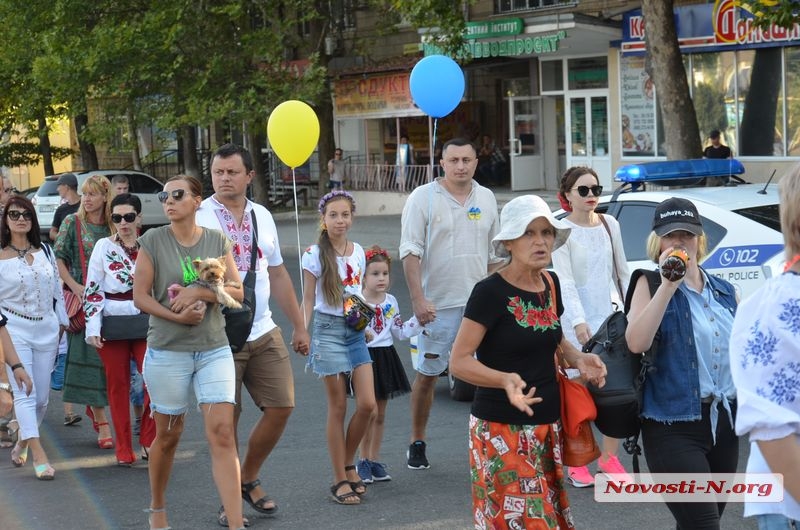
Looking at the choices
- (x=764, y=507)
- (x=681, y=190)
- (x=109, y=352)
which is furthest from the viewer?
(x=681, y=190)

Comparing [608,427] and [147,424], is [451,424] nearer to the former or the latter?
[147,424]

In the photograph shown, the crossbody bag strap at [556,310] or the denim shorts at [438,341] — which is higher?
the crossbody bag strap at [556,310]

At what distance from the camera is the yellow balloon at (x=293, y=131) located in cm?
803

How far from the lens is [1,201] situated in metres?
9.41

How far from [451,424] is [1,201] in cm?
421

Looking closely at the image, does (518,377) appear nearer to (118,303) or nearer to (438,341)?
(438,341)

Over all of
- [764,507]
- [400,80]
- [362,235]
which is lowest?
[362,235]

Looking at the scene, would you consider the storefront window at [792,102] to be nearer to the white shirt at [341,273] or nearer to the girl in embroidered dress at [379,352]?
the girl in embroidered dress at [379,352]

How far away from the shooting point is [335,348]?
6547 millimetres

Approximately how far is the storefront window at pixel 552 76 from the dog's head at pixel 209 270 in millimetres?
23399

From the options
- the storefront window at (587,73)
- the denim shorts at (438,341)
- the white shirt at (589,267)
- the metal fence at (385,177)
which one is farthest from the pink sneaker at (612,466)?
the metal fence at (385,177)

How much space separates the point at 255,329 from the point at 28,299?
2225 mm

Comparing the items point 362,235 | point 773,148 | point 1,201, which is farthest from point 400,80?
point 1,201

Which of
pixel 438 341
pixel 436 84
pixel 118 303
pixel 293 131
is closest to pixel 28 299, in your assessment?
pixel 118 303
